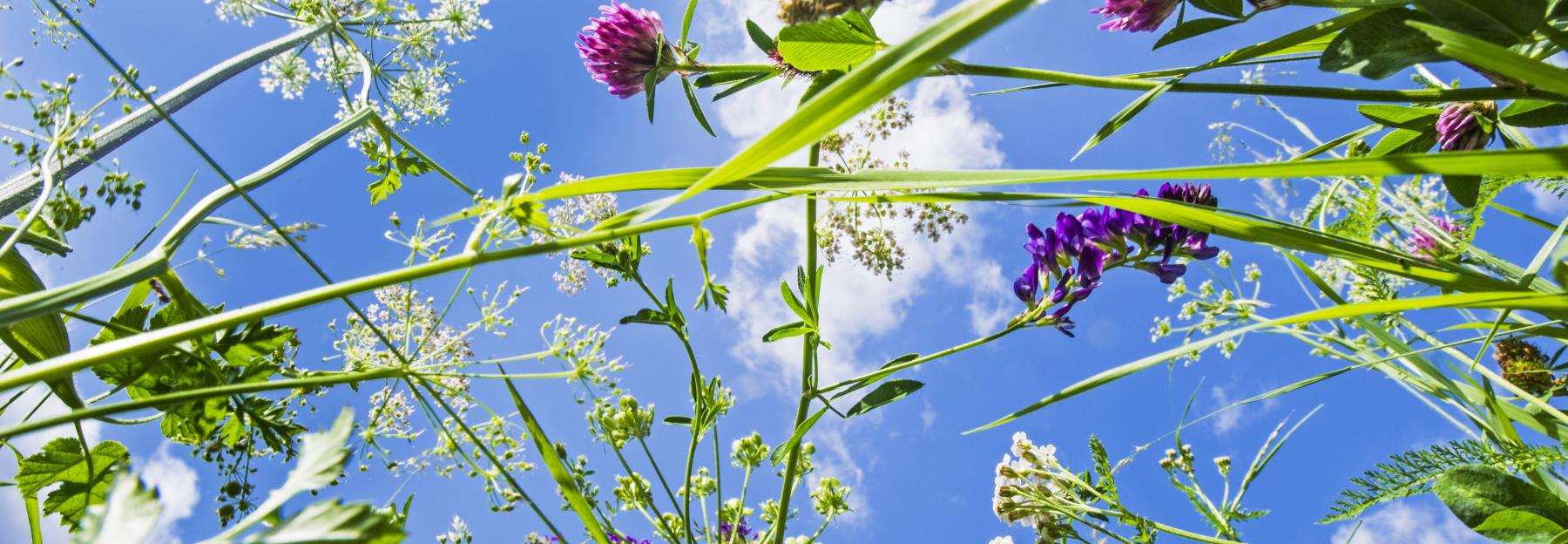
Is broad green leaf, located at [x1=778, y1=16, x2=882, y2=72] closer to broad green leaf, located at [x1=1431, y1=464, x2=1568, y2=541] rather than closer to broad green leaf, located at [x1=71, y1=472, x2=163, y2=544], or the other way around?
broad green leaf, located at [x1=71, y1=472, x2=163, y2=544]

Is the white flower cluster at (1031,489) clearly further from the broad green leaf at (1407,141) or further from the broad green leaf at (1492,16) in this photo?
the broad green leaf at (1492,16)

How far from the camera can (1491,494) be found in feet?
2.19

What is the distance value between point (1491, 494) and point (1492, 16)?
1.41 feet

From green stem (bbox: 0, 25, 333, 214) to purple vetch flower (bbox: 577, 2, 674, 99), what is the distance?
0.35m

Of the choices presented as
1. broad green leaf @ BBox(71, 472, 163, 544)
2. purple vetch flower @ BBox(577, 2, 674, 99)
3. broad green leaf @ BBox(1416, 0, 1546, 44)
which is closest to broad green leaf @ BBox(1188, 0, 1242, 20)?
broad green leaf @ BBox(1416, 0, 1546, 44)

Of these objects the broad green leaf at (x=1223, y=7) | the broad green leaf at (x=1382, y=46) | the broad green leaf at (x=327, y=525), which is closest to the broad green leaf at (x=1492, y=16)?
the broad green leaf at (x=1382, y=46)

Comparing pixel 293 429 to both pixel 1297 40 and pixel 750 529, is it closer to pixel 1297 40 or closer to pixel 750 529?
pixel 750 529

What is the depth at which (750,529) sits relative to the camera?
1.28 meters

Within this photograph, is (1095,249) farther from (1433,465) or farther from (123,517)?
(123,517)

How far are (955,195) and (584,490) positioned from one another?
25.7 inches

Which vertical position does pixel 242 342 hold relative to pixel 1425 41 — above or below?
above

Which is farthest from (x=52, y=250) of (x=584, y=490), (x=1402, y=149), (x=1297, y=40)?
(x=1402, y=149)

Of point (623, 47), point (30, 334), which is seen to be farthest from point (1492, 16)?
point (30, 334)

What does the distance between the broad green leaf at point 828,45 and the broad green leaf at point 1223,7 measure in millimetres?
240
